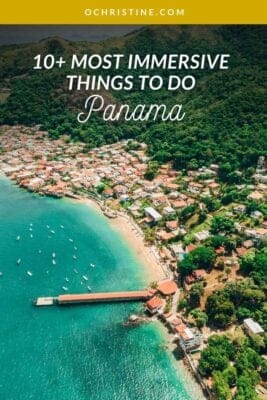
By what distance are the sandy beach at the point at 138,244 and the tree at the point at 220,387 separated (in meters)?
9.24

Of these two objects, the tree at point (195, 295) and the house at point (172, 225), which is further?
the house at point (172, 225)

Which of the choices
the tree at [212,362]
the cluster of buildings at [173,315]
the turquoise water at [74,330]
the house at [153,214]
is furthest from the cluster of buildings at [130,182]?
the tree at [212,362]

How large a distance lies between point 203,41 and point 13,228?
173 ft

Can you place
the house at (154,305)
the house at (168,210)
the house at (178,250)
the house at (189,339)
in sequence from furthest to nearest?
1. the house at (168,210)
2. the house at (178,250)
3. the house at (154,305)
4. the house at (189,339)

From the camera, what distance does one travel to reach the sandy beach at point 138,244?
29.2 meters

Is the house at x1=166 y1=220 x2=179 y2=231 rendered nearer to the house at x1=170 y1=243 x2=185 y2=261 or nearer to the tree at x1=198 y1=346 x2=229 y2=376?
the house at x1=170 y1=243 x2=185 y2=261

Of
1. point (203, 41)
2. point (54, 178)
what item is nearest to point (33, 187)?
point (54, 178)

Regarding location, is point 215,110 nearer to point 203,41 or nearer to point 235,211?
point 235,211

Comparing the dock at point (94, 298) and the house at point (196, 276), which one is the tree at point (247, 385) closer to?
the house at point (196, 276)

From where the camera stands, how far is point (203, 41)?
72.2 meters

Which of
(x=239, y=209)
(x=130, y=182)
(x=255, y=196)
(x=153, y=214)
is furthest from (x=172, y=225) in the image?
(x=130, y=182)

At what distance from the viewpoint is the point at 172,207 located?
3678 centimetres

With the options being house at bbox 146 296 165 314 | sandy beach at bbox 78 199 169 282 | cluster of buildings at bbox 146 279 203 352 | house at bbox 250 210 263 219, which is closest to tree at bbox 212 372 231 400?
cluster of buildings at bbox 146 279 203 352

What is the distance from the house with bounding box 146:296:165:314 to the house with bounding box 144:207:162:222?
994 centimetres
